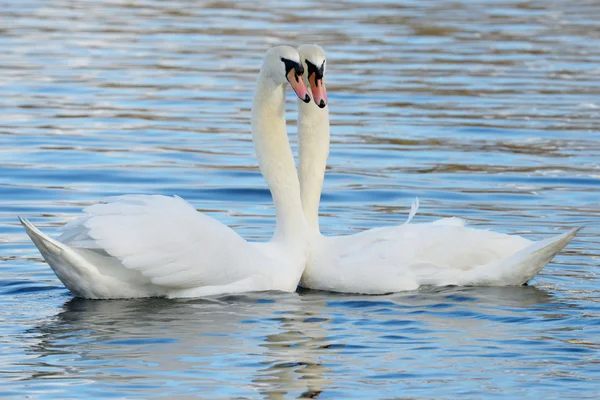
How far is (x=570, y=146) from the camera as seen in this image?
1636 cm

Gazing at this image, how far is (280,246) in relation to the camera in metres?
10.1

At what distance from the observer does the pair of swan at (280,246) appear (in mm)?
9180

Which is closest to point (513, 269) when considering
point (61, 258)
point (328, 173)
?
point (61, 258)

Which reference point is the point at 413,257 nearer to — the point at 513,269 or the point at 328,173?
the point at 513,269

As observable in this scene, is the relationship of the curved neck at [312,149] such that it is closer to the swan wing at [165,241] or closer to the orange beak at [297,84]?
the orange beak at [297,84]

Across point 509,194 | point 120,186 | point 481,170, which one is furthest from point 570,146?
point 120,186

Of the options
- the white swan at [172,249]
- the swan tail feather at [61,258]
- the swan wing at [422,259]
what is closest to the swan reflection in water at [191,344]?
the white swan at [172,249]

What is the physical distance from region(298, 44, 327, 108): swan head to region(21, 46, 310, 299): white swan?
20 cm

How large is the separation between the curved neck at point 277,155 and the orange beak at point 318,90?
10.1 inches

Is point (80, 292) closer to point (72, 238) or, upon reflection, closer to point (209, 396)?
point (72, 238)

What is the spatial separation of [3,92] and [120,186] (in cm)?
648

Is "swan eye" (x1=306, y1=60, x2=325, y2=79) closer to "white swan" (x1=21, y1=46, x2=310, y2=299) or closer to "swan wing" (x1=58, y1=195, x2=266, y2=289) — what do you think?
"white swan" (x1=21, y1=46, x2=310, y2=299)

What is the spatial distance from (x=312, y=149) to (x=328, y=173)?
13.5 ft

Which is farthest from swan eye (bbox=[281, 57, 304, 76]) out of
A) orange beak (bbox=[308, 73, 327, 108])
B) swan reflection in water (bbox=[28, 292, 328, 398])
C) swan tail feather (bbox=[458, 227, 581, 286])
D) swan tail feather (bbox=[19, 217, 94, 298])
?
swan tail feather (bbox=[19, 217, 94, 298])
